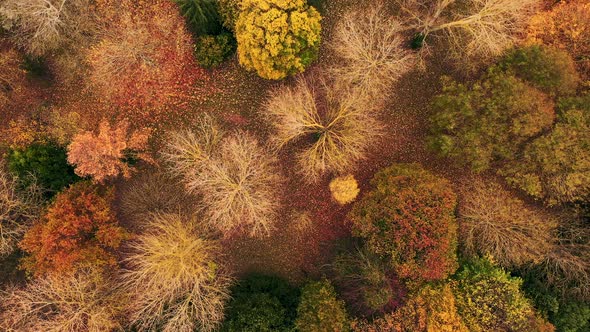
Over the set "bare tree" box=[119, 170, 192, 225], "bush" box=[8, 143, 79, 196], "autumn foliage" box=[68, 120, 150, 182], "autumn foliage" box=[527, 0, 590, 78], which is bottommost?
"bare tree" box=[119, 170, 192, 225]

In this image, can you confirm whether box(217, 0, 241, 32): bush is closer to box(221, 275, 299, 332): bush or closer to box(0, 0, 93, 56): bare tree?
box(0, 0, 93, 56): bare tree

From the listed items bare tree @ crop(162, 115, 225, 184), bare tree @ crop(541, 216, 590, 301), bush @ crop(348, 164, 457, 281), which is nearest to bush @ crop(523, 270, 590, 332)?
bare tree @ crop(541, 216, 590, 301)

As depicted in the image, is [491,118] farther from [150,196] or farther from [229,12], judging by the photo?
[150,196]

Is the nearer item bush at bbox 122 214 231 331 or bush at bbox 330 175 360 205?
bush at bbox 122 214 231 331

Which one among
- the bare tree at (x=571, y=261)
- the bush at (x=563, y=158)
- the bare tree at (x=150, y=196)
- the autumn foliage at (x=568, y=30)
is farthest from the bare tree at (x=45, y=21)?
the bare tree at (x=571, y=261)

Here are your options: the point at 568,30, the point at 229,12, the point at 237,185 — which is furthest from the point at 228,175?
the point at 568,30

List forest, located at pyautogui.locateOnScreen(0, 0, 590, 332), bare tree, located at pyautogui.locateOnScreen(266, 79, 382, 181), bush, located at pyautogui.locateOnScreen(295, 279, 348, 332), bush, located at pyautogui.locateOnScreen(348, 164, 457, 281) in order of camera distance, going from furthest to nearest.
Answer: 1. bare tree, located at pyautogui.locateOnScreen(266, 79, 382, 181)
2. bush, located at pyautogui.locateOnScreen(295, 279, 348, 332)
3. forest, located at pyautogui.locateOnScreen(0, 0, 590, 332)
4. bush, located at pyautogui.locateOnScreen(348, 164, 457, 281)

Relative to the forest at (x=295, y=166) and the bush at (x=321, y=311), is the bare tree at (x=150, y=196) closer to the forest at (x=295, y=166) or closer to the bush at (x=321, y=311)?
the forest at (x=295, y=166)
